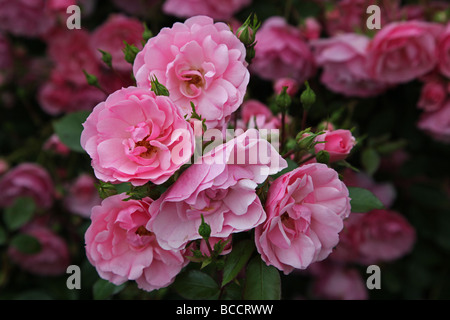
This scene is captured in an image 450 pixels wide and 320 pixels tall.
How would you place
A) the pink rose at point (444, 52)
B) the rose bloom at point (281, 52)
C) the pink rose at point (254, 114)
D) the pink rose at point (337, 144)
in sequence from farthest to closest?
the rose bloom at point (281, 52) → the pink rose at point (444, 52) → the pink rose at point (254, 114) → the pink rose at point (337, 144)

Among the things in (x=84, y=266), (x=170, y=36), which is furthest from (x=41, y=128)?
(x=170, y=36)

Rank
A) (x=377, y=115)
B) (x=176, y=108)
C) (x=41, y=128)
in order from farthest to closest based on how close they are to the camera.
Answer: (x=41, y=128) < (x=377, y=115) < (x=176, y=108)

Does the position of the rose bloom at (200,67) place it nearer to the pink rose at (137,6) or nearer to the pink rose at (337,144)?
the pink rose at (337,144)

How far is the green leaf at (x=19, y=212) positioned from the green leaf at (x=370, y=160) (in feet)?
2.46

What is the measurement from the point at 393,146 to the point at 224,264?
1.88ft

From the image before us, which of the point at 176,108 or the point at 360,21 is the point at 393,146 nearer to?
the point at 360,21

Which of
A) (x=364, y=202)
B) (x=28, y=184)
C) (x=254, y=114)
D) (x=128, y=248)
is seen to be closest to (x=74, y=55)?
(x=28, y=184)

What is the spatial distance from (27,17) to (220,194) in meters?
0.88

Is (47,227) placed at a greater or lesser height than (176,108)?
lesser

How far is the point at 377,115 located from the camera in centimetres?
106

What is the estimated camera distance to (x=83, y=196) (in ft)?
3.56

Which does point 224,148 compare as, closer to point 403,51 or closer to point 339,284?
point 403,51

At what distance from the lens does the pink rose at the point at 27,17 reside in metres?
1.11

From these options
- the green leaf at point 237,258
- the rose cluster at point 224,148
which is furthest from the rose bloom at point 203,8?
the green leaf at point 237,258
